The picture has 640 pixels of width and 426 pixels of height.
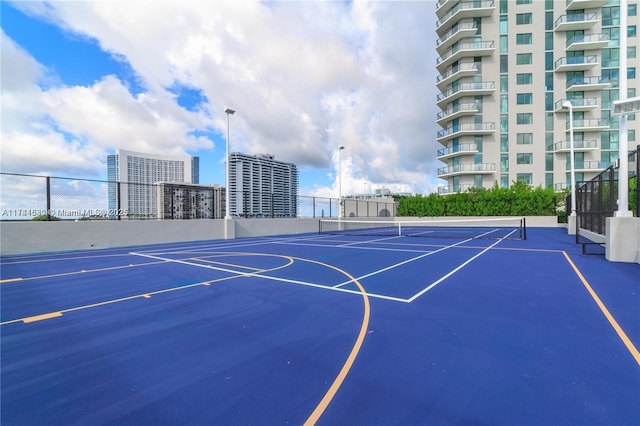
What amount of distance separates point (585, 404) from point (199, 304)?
573cm

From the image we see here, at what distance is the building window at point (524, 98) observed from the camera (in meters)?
46.3

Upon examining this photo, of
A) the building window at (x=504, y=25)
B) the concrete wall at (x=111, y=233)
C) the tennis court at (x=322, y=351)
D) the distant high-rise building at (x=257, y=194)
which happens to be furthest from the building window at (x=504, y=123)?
the tennis court at (x=322, y=351)

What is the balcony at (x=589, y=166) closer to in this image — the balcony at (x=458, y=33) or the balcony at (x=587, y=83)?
the balcony at (x=587, y=83)

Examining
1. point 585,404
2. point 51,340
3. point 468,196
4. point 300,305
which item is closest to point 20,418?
point 51,340

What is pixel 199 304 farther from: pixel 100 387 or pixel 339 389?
pixel 339 389

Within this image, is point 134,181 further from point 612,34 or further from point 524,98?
point 612,34

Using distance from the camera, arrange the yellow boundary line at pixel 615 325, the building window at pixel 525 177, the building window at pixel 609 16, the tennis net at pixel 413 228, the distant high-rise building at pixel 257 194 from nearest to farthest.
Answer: the yellow boundary line at pixel 615 325, the distant high-rise building at pixel 257 194, the tennis net at pixel 413 228, the building window at pixel 609 16, the building window at pixel 525 177

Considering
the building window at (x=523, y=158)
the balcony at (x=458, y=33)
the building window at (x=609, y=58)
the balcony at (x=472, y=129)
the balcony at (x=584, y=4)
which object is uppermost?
the balcony at (x=584, y=4)

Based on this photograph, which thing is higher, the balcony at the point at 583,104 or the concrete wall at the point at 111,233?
the balcony at the point at 583,104

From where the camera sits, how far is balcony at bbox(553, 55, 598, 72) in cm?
4388

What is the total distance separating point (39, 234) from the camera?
541 inches

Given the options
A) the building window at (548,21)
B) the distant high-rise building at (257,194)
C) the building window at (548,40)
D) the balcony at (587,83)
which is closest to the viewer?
the distant high-rise building at (257,194)

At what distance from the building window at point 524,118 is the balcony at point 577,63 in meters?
7.56

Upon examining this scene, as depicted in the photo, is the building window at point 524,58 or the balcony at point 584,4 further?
the building window at point 524,58
